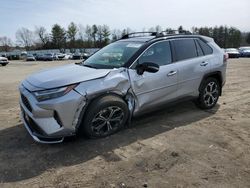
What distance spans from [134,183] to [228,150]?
5.50ft

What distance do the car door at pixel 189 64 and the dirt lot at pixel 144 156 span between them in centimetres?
64

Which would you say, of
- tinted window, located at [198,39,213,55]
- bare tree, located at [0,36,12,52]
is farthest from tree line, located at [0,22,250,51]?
tinted window, located at [198,39,213,55]

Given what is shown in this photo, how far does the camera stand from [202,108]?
6.07 metres

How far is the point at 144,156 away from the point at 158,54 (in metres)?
2.05

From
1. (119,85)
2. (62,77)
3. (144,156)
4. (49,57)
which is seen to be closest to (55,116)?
(62,77)

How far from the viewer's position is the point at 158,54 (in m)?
5.11

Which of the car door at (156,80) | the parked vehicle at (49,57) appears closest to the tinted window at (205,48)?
the car door at (156,80)

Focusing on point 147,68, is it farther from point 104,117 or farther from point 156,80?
point 104,117

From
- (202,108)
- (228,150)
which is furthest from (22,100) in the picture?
(202,108)

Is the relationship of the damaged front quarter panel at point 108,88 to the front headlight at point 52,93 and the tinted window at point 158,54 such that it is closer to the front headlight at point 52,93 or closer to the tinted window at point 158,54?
the front headlight at point 52,93

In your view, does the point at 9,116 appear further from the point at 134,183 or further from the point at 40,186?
the point at 134,183

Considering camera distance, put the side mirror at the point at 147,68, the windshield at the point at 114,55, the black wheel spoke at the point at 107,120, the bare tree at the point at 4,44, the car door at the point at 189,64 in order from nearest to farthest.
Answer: the black wheel spoke at the point at 107,120
the side mirror at the point at 147,68
the windshield at the point at 114,55
the car door at the point at 189,64
the bare tree at the point at 4,44

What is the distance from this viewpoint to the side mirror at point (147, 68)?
183 inches

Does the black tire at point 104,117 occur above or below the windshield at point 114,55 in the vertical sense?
below
